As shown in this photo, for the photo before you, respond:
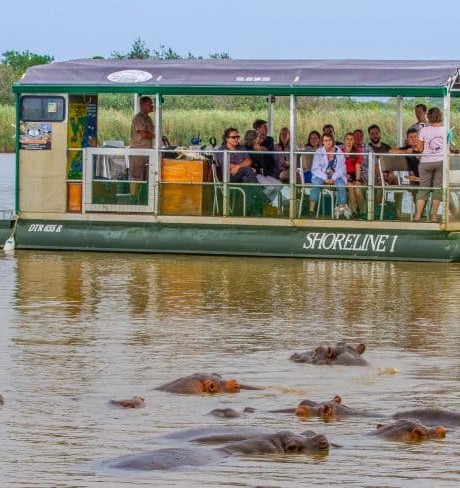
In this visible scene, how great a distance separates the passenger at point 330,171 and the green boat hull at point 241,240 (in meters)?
0.42

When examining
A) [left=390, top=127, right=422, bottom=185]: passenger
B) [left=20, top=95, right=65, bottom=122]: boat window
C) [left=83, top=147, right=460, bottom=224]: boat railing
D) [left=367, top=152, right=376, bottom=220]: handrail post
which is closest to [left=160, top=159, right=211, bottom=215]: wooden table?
[left=83, top=147, right=460, bottom=224]: boat railing

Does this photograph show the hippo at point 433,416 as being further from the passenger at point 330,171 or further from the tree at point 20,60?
the tree at point 20,60

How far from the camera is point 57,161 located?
71.3 feet

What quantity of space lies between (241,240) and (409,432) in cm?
1122

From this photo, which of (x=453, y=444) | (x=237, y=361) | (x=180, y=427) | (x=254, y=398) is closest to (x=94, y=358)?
(x=237, y=361)

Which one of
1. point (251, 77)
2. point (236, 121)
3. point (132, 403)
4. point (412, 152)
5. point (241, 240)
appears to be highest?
point (251, 77)

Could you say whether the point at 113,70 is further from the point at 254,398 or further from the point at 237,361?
the point at 254,398

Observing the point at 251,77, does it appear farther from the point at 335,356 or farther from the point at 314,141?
the point at 335,356

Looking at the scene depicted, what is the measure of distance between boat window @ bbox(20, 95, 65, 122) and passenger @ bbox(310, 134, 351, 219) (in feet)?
11.4

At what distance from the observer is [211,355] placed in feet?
43.3

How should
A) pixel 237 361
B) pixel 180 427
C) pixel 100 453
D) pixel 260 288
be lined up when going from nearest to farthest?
pixel 100 453 → pixel 180 427 → pixel 237 361 → pixel 260 288

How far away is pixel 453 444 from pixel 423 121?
493 inches

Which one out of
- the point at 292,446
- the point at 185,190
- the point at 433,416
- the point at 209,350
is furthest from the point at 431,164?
the point at 292,446

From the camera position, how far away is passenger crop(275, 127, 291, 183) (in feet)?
69.8
